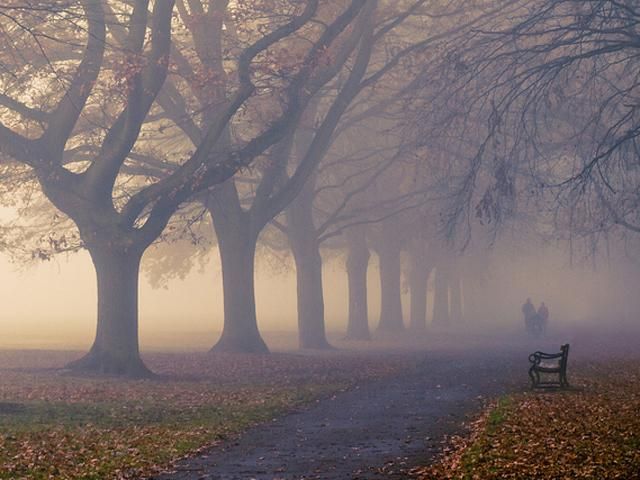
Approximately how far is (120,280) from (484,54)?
1201 centimetres

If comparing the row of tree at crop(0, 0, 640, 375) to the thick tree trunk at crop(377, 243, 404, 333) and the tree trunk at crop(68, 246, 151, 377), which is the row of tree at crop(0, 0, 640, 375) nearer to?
the tree trunk at crop(68, 246, 151, 377)

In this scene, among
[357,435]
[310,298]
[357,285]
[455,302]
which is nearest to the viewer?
[357,435]

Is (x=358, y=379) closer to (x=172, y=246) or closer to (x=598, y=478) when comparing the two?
(x=598, y=478)

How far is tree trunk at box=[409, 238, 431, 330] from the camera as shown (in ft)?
235

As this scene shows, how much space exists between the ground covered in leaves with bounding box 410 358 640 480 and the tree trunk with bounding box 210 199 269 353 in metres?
18.8

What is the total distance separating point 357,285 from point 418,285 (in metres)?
15.5

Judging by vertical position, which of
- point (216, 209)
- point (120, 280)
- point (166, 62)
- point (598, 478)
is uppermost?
point (166, 62)

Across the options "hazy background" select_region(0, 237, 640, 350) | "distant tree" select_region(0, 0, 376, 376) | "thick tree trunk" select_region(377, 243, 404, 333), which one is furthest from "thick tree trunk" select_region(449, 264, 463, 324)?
"distant tree" select_region(0, 0, 376, 376)

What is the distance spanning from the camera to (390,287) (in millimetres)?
66500

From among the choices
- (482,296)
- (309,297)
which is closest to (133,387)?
(309,297)

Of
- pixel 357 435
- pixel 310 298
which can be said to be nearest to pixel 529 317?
pixel 310 298

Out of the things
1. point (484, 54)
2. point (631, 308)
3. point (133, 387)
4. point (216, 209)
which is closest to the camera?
point (484, 54)

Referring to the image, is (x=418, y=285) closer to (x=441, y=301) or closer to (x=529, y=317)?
(x=441, y=301)

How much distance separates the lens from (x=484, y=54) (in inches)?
933
